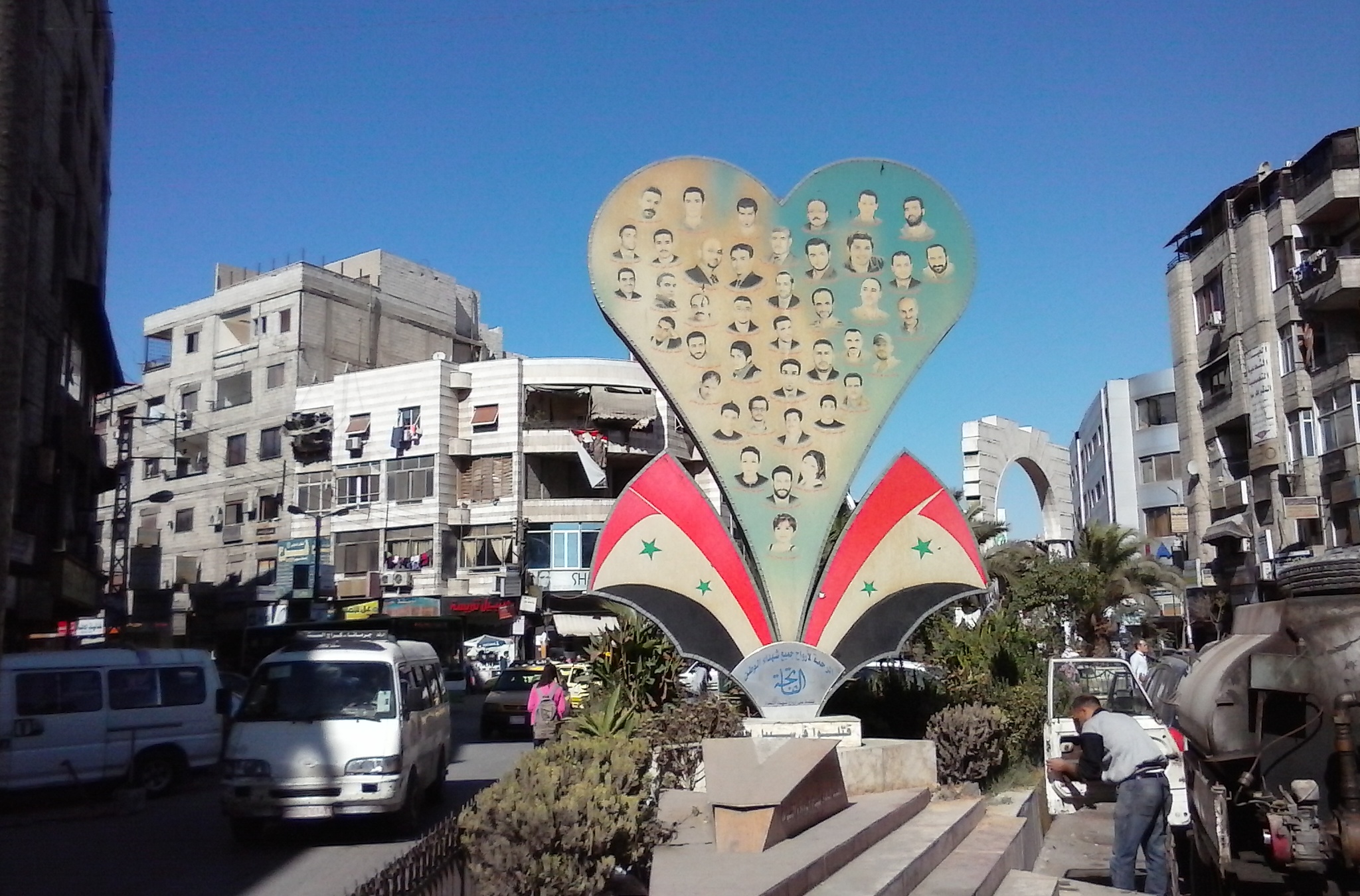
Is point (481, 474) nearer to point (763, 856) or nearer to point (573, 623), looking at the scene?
point (573, 623)

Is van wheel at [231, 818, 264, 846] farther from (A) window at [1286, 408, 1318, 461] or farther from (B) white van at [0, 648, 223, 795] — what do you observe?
(A) window at [1286, 408, 1318, 461]

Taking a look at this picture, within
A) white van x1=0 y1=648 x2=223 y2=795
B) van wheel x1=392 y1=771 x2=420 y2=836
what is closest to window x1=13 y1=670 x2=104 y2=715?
white van x1=0 y1=648 x2=223 y2=795

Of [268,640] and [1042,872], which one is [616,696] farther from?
[268,640]

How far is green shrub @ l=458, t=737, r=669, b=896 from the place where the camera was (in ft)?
20.0

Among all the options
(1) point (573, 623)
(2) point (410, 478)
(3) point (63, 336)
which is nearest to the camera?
(3) point (63, 336)

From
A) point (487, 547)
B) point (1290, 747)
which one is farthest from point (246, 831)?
point (487, 547)

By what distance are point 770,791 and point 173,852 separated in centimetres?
694

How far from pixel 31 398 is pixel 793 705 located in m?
16.9

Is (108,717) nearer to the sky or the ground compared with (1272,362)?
nearer to the ground

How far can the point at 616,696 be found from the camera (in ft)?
43.6

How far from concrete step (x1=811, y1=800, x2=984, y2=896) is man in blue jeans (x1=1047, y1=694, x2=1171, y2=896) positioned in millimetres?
1393

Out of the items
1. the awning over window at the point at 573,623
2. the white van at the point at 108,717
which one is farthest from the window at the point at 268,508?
the white van at the point at 108,717

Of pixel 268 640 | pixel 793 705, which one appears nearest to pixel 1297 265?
pixel 793 705

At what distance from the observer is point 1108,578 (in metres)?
31.9
